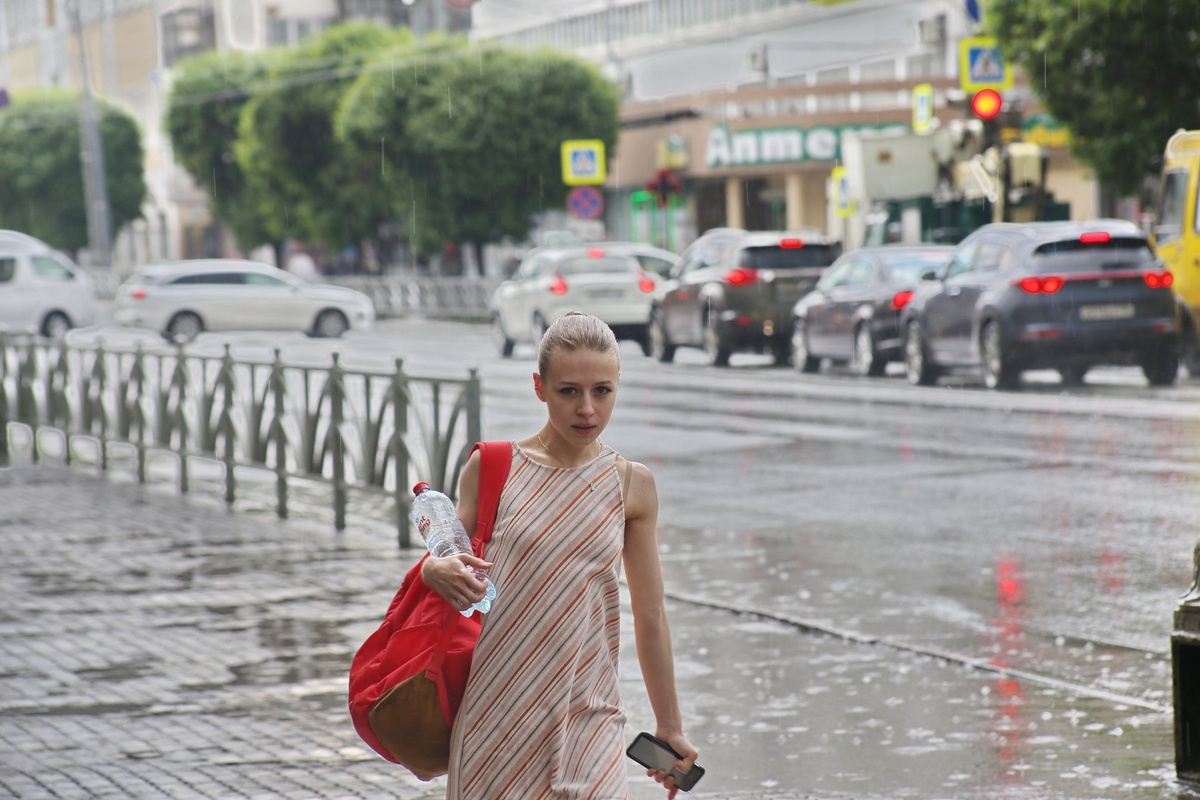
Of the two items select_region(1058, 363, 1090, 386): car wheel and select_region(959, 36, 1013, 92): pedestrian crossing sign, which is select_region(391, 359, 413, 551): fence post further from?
select_region(959, 36, 1013, 92): pedestrian crossing sign

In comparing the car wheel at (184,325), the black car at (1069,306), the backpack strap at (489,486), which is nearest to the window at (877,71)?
the car wheel at (184,325)

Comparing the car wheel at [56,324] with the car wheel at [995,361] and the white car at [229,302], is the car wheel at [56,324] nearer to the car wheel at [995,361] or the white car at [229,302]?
the white car at [229,302]

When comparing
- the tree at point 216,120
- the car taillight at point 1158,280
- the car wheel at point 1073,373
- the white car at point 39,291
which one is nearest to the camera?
the car taillight at point 1158,280

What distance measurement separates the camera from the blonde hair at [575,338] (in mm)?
3477

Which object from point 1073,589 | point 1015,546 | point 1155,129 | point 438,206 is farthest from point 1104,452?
point 438,206

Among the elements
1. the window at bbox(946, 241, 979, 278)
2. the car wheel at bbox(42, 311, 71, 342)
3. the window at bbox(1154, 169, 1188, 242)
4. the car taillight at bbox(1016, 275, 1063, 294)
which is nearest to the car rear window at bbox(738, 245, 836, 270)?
the window at bbox(946, 241, 979, 278)

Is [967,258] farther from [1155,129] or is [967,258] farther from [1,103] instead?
[1,103]

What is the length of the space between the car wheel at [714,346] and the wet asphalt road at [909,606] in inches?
354

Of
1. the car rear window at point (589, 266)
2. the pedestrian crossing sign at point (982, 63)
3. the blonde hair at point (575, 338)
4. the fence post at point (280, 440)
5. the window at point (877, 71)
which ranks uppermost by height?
the window at point (877, 71)

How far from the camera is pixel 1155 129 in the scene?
27.6 metres

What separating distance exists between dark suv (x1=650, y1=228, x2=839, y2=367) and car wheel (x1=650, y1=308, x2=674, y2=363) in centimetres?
42

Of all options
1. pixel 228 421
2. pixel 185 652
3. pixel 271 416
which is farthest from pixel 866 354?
pixel 185 652

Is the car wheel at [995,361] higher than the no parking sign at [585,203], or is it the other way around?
the no parking sign at [585,203]

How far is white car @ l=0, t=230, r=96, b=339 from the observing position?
3819 cm
